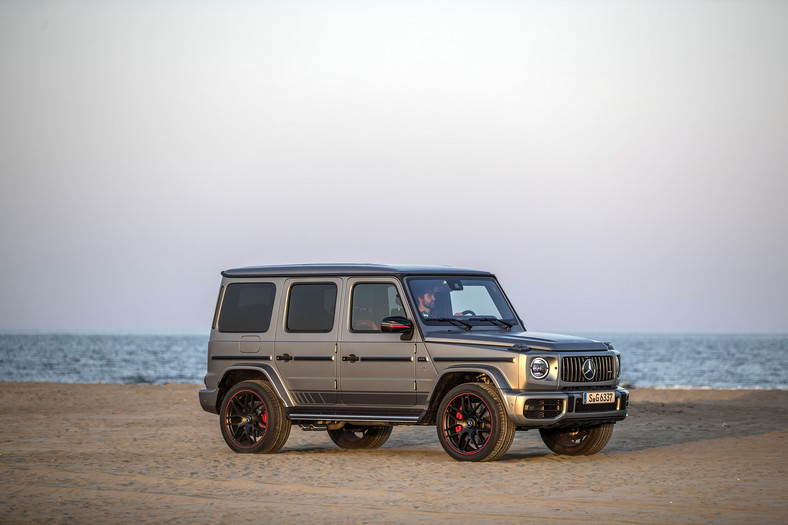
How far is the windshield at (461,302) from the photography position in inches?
509

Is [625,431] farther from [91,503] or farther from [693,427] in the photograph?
[91,503]

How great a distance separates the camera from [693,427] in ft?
57.3

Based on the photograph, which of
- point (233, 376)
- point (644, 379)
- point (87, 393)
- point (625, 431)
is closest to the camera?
point (233, 376)

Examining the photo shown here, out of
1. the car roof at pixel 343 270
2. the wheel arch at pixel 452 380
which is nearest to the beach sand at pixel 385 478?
the wheel arch at pixel 452 380

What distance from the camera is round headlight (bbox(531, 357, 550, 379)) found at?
11.9 meters

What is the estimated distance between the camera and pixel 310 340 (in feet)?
43.7

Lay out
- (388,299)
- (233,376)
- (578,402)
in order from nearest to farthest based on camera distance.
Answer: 1. (578,402)
2. (388,299)
3. (233,376)

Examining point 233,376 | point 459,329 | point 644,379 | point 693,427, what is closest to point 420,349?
point 459,329

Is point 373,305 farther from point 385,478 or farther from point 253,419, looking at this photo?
point 385,478

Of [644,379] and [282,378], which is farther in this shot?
[644,379]

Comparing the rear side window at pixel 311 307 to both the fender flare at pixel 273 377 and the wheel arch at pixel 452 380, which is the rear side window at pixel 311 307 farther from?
the wheel arch at pixel 452 380

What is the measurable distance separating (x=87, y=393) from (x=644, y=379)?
102 feet

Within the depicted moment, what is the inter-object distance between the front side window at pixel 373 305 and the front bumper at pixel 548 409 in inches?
71.8

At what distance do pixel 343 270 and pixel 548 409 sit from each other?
293 centimetres
